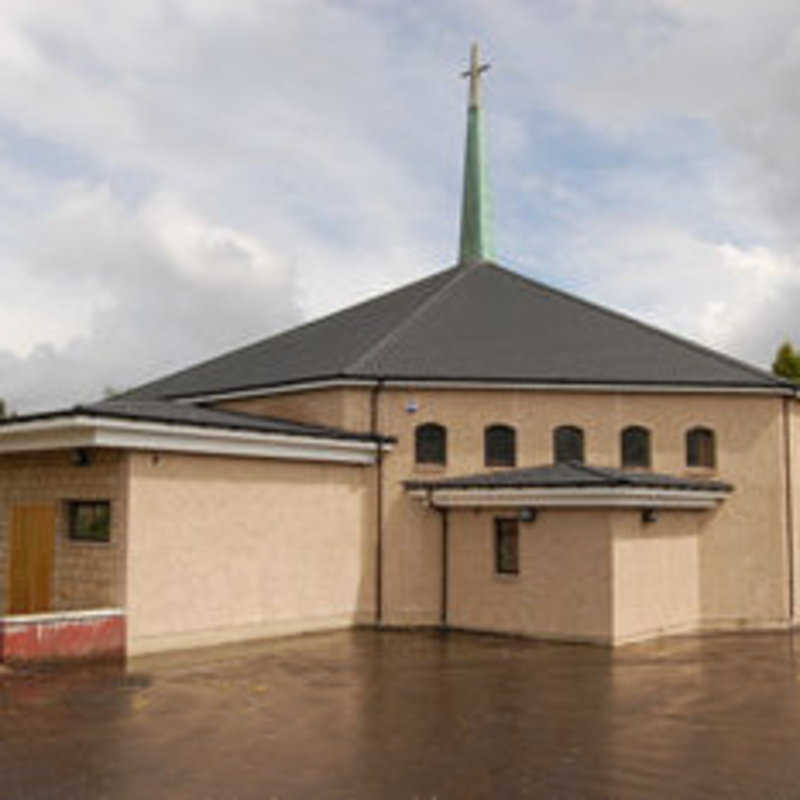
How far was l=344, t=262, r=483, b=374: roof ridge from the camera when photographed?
69.3 ft

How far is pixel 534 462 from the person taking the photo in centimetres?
2069

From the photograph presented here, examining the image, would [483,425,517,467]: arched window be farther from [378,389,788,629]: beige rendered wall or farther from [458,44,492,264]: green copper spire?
[458,44,492,264]: green copper spire

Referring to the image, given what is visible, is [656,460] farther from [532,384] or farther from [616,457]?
[532,384]

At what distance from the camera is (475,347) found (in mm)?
21828

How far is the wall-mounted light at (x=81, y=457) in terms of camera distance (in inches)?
640

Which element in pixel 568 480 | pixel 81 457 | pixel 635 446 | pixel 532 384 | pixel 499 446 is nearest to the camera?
pixel 81 457

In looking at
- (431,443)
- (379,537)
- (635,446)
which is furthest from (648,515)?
(379,537)

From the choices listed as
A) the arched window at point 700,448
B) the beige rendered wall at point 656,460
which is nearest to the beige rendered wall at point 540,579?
the beige rendered wall at point 656,460

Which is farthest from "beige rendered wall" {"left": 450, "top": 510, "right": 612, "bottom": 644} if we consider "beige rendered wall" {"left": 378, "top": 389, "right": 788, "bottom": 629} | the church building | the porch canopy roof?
"beige rendered wall" {"left": 378, "top": 389, "right": 788, "bottom": 629}

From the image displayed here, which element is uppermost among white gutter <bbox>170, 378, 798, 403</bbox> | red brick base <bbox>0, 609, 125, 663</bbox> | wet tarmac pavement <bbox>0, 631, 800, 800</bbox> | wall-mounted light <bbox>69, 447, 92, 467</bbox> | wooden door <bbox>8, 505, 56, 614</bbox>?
white gutter <bbox>170, 378, 798, 403</bbox>

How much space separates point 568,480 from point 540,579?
6.64 ft

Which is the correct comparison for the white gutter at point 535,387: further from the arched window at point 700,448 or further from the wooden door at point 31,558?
the wooden door at point 31,558

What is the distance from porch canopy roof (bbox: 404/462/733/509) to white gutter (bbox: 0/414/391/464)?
2437 mm

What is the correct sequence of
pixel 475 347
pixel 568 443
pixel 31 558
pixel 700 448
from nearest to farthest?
pixel 31 558 < pixel 568 443 < pixel 700 448 < pixel 475 347
